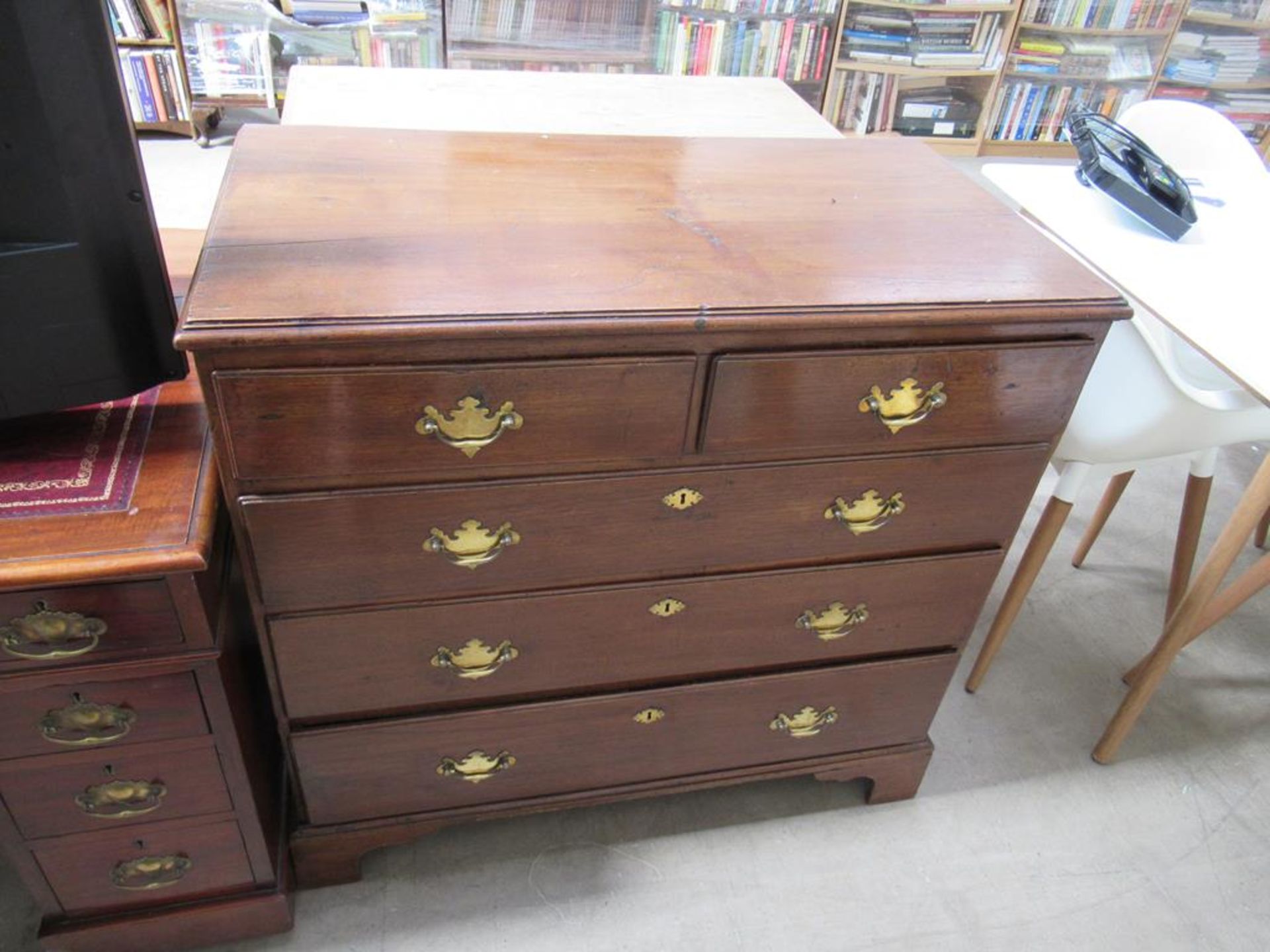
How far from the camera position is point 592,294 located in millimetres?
885

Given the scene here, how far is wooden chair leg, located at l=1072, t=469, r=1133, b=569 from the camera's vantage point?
1883 mm

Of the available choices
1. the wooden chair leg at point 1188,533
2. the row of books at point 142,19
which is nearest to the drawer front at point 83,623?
the wooden chair leg at point 1188,533

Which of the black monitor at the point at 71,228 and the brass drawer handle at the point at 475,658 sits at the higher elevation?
the black monitor at the point at 71,228

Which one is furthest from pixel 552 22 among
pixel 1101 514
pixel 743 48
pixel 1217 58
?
pixel 1217 58

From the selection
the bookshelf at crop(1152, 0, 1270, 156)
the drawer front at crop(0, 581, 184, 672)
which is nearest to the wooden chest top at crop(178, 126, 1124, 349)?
the drawer front at crop(0, 581, 184, 672)

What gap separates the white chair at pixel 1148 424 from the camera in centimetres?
136

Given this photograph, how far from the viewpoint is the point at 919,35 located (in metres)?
3.73

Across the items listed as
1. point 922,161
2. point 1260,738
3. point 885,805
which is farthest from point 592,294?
point 1260,738

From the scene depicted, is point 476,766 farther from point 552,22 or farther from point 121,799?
point 552,22

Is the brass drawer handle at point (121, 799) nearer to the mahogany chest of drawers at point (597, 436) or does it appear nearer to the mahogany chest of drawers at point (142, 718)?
the mahogany chest of drawers at point (142, 718)

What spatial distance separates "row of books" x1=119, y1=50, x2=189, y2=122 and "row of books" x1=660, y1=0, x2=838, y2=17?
182 cm

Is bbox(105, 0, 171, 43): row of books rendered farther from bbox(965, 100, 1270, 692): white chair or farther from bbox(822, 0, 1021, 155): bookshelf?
bbox(965, 100, 1270, 692): white chair

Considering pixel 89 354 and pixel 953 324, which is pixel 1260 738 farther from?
pixel 89 354

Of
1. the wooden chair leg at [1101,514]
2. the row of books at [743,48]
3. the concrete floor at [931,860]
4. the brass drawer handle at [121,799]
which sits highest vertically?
the row of books at [743,48]
